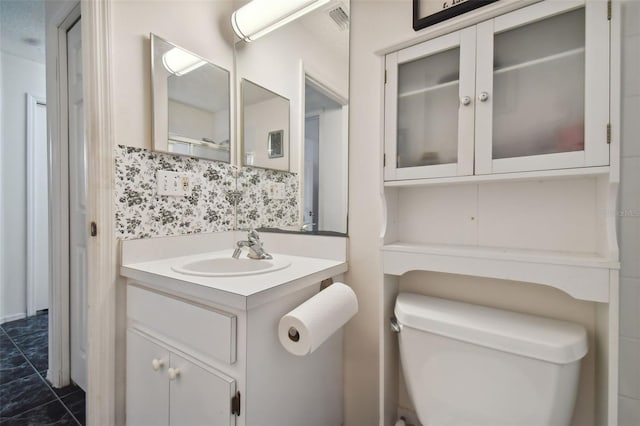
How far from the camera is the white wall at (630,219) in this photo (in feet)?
2.41

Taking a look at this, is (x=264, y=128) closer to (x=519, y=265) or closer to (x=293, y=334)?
(x=293, y=334)

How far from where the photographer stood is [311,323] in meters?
0.81

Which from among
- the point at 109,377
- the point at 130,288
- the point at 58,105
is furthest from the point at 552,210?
the point at 58,105

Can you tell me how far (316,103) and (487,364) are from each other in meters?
1.15

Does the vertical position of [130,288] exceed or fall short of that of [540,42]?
it falls short

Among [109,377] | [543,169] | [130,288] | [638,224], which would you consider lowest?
[109,377]

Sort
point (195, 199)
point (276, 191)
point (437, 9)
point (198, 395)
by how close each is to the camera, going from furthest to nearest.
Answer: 1. point (276, 191)
2. point (195, 199)
3. point (437, 9)
4. point (198, 395)

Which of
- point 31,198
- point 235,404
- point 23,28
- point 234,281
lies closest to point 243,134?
point 234,281

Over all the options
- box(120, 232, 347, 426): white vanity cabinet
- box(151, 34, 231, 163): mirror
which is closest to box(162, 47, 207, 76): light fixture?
box(151, 34, 231, 163): mirror

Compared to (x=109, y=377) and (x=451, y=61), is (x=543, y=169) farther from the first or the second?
(x=109, y=377)

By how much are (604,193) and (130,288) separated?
1571 mm

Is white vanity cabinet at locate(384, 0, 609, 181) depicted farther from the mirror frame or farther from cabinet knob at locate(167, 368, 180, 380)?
cabinet knob at locate(167, 368, 180, 380)

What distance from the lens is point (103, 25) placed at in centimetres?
109

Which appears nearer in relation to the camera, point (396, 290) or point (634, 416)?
point (634, 416)
